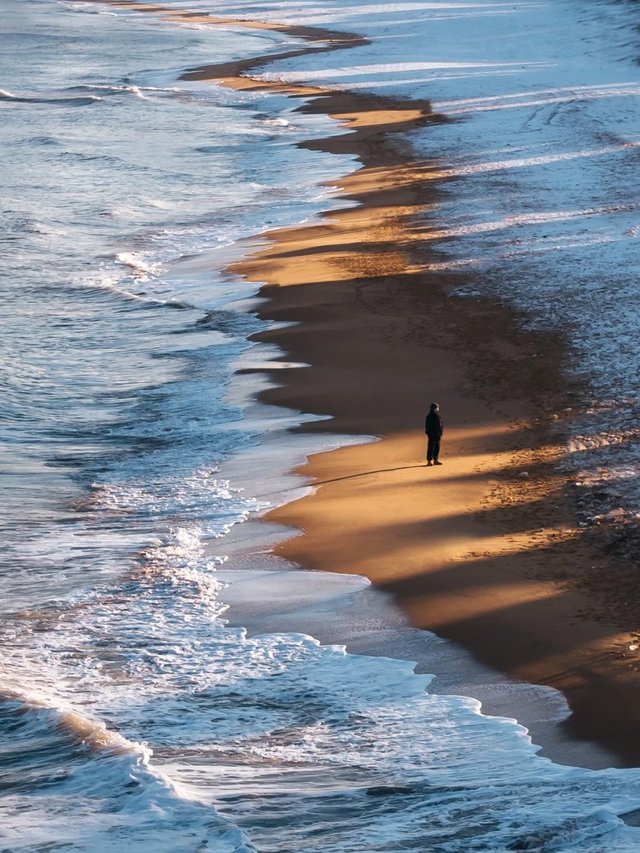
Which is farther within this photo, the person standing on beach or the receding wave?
the person standing on beach

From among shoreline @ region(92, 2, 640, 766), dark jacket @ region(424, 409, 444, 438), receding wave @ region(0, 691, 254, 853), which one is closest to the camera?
receding wave @ region(0, 691, 254, 853)

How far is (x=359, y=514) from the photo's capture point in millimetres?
13914

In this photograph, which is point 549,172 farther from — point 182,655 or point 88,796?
point 88,796

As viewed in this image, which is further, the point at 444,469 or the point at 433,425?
the point at 444,469

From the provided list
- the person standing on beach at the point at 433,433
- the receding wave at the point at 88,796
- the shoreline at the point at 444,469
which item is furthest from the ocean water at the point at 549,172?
the receding wave at the point at 88,796

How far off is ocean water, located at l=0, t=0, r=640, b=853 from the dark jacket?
64.8 inches

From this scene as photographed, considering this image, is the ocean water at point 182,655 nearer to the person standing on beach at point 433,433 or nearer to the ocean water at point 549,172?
the person standing on beach at point 433,433

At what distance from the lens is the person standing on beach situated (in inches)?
576

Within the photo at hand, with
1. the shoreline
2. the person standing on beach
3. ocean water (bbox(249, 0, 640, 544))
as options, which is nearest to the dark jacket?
the person standing on beach

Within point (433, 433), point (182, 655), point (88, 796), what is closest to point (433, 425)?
point (433, 433)

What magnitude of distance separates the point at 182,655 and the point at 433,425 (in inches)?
177

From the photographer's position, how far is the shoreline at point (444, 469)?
11.2 metres

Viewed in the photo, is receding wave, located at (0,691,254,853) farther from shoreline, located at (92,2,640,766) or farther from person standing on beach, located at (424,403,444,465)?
person standing on beach, located at (424,403,444,465)

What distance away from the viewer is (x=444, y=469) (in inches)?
591
